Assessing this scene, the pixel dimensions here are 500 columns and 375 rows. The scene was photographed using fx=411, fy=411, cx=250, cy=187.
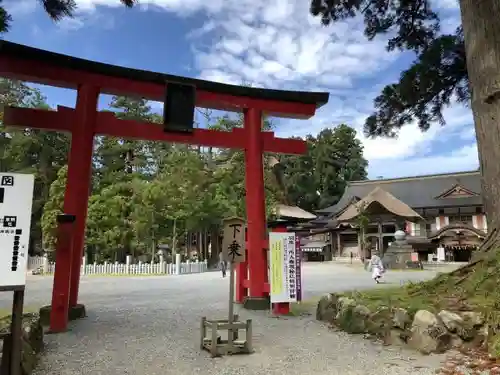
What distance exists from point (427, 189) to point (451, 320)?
3298 cm

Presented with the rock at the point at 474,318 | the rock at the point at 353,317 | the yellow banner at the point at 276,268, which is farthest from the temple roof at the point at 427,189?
the rock at the point at 474,318

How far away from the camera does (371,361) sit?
4.57 metres

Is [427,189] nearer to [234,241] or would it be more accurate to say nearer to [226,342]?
[234,241]

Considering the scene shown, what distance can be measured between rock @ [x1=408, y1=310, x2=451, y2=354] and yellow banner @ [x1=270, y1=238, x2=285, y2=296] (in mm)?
2883

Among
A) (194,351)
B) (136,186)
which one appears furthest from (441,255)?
(194,351)

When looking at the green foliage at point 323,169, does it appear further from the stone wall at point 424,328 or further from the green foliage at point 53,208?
the stone wall at point 424,328

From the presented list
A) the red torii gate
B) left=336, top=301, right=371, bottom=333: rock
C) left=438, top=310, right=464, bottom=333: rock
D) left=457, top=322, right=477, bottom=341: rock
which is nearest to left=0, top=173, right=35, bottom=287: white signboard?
the red torii gate

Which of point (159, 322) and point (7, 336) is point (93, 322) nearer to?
point (159, 322)

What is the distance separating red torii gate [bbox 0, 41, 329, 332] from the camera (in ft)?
21.6

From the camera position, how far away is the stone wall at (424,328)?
484 cm

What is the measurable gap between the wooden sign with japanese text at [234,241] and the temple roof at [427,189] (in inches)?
1140

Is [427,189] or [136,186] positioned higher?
[427,189]

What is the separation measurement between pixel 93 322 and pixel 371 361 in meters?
4.65

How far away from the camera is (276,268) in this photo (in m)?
7.61
